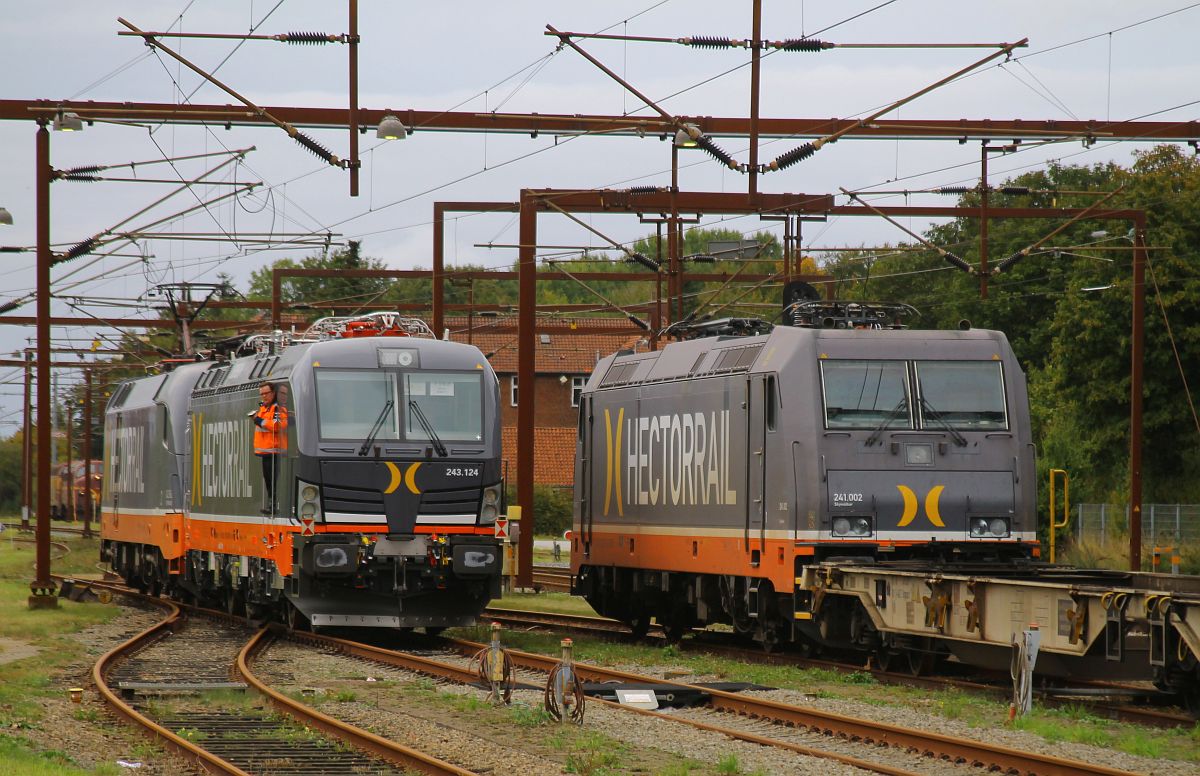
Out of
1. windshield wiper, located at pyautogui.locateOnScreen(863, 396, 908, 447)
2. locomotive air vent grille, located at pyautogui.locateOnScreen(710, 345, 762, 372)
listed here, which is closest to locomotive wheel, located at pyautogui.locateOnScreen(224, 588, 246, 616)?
locomotive air vent grille, located at pyautogui.locateOnScreen(710, 345, 762, 372)

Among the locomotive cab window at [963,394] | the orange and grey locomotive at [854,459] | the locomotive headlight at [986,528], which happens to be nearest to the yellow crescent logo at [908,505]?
the orange and grey locomotive at [854,459]

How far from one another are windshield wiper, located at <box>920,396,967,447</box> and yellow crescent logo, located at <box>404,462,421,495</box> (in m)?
6.58

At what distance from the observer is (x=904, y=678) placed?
57.8 feet

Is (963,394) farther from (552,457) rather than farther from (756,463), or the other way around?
(552,457)

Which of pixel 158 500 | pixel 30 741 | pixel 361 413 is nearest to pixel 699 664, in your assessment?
pixel 361 413

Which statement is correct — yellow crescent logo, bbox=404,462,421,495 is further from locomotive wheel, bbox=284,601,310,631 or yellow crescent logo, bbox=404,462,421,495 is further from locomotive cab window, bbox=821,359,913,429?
locomotive cab window, bbox=821,359,913,429

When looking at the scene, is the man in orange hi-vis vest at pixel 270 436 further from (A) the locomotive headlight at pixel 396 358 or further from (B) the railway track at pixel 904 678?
(B) the railway track at pixel 904 678

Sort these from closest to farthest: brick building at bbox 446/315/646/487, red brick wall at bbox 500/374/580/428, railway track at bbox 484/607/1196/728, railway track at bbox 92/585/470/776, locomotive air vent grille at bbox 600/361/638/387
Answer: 1. railway track at bbox 92/585/470/776
2. railway track at bbox 484/607/1196/728
3. locomotive air vent grille at bbox 600/361/638/387
4. brick building at bbox 446/315/646/487
5. red brick wall at bbox 500/374/580/428

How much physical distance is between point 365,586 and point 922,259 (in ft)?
192

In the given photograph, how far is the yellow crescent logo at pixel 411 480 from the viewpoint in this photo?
2167cm

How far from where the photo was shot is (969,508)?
18938 millimetres

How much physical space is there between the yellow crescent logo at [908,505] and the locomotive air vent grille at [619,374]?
655cm

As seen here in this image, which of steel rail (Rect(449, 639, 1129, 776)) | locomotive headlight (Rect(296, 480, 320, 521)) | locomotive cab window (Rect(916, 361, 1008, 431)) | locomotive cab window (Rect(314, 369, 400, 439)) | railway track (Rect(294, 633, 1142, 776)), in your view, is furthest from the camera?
locomotive cab window (Rect(314, 369, 400, 439))

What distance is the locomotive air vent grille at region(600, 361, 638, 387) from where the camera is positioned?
24.7 metres
